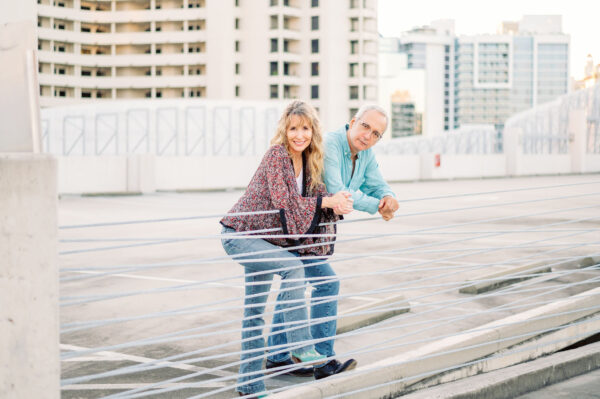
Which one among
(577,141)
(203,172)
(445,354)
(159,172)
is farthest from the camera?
(577,141)

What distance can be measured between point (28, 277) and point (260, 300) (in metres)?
1.77

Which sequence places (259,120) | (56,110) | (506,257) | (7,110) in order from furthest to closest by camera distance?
1. (56,110)
2. (259,120)
3. (506,257)
4. (7,110)

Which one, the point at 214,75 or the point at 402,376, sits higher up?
the point at 214,75

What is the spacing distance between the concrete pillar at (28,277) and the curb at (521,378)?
2.31 m

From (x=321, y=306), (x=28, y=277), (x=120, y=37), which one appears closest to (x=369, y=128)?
(x=321, y=306)

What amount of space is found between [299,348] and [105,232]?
38.2ft

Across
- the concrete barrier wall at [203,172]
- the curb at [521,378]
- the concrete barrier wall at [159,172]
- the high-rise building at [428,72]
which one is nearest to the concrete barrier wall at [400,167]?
the concrete barrier wall at [159,172]

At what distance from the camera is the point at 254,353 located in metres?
4.32

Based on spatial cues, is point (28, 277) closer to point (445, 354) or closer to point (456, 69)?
point (445, 354)

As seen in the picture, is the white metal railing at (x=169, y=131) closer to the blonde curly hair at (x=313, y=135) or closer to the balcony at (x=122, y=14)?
the blonde curly hair at (x=313, y=135)

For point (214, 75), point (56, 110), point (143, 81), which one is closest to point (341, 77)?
point (214, 75)

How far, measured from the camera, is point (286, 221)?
13.4 feet

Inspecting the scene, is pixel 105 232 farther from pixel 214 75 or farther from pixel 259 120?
pixel 214 75

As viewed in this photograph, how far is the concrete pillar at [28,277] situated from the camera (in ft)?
8.92
